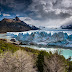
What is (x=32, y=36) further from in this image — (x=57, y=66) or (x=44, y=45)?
(x=57, y=66)

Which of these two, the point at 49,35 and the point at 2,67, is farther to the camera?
the point at 49,35

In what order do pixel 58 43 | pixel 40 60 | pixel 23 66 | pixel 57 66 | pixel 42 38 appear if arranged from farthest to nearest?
pixel 42 38 → pixel 58 43 → pixel 40 60 → pixel 23 66 → pixel 57 66

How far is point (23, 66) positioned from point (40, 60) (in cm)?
209

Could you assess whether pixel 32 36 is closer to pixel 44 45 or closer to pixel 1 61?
pixel 44 45

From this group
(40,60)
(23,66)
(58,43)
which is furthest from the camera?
(58,43)

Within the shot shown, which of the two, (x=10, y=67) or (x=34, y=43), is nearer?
(x=10, y=67)

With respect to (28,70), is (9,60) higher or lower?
higher

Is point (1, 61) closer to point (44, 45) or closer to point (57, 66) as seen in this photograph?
point (57, 66)

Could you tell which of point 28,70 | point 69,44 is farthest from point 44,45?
point 28,70

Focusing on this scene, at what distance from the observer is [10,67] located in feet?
18.9

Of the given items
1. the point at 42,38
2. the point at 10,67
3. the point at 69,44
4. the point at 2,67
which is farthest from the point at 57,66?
the point at 42,38

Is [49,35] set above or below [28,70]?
above

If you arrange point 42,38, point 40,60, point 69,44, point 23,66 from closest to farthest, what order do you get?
point 23,66 < point 40,60 < point 69,44 < point 42,38

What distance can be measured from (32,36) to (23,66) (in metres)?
17.9
